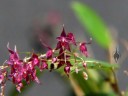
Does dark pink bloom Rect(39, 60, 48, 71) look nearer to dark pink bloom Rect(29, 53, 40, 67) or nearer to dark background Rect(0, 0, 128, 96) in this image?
dark pink bloom Rect(29, 53, 40, 67)

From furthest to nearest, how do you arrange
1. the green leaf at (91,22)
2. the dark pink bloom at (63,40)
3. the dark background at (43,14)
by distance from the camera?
the dark background at (43,14) < the green leaf at (91,22) < the dark pink bloom at (63,40)

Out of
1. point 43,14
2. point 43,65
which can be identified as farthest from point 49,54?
point 43,14

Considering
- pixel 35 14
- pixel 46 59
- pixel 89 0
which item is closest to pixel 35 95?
pixel 35 14

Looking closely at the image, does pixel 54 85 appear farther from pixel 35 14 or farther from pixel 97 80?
pixel 97 80

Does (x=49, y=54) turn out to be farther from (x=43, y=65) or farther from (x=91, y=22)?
(x=91, y=22)

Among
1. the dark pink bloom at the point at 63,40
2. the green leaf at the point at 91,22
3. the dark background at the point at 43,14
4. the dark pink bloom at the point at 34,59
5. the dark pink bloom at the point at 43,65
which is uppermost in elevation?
the dark background at the point at 43,14

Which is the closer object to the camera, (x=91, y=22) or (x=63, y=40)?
(x=63, y=40)

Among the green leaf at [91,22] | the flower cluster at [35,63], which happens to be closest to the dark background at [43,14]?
the green leaf at [91,22]

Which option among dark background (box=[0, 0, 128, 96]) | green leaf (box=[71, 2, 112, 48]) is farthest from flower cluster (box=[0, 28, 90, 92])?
dark background (box=[0, 0, 128, 96])

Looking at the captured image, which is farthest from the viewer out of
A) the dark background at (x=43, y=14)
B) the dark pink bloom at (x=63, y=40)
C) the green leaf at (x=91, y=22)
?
the dark background at (x=43, y=14)

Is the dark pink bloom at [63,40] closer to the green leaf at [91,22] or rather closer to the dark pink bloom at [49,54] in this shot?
the dark pink bloom at [49,54]

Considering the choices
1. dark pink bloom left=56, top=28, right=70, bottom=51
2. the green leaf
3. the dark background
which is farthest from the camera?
the dark background
